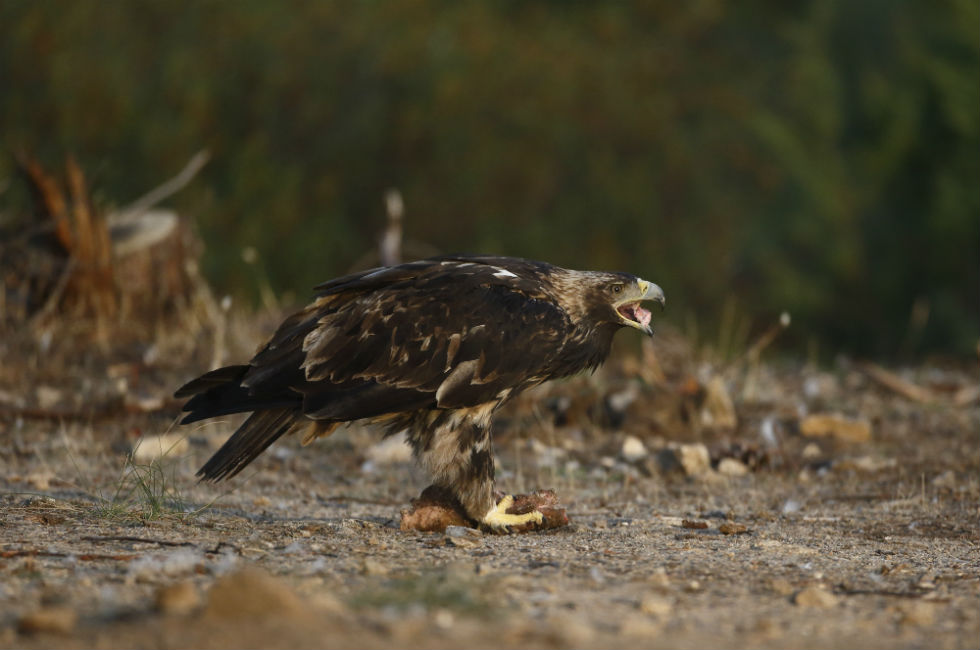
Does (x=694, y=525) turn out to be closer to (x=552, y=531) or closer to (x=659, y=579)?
(x=552, y=531)

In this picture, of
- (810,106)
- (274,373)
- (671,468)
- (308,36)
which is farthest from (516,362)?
(810,106)

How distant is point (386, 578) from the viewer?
4.07 m

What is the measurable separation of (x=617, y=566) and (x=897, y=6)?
25.3 metres

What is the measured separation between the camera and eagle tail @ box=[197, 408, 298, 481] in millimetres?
5148

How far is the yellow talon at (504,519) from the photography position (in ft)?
17.5

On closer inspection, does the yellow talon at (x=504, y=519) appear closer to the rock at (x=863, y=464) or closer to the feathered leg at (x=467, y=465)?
the feathered leg at (x=467, y=465)

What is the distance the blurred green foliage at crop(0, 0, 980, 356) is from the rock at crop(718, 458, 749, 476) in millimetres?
11854

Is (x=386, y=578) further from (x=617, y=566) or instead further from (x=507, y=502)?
(x=507, y=502)

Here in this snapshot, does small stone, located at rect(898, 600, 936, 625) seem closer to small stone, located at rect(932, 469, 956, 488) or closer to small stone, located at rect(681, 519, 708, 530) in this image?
small stone, located at rect(681, 519, 708, 530)

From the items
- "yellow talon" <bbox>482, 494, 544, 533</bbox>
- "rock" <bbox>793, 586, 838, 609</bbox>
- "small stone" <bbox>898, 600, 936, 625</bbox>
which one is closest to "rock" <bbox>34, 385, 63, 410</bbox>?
"yellow talon" <bbox>482, 494, 544, 533</bbox>

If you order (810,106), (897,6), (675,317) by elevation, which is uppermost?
(897,6)

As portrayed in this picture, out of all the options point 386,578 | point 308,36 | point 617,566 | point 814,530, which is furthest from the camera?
point 308,36

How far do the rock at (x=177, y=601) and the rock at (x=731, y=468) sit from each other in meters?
4.48

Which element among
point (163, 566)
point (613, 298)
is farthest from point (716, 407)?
point (163, 566)
